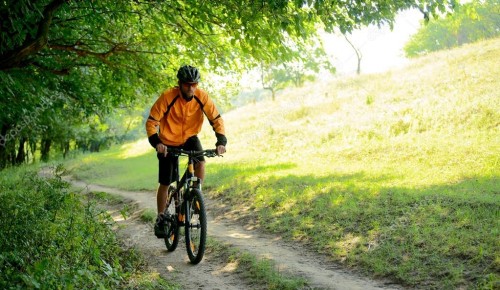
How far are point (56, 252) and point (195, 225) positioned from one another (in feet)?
6.87

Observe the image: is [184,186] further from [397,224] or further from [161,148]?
[397,224]

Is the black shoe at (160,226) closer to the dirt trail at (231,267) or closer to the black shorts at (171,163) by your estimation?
the dirt trail at (231,267)

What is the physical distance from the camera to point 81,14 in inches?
462

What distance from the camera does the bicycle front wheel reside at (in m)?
7.07

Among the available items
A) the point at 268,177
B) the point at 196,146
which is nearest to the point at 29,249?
the point at 196,146

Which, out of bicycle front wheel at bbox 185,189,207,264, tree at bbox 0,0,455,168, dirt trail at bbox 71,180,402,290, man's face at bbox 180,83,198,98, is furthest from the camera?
tree at bbox 0,0,455,168

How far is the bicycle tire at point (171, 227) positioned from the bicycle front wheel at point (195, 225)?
44cm

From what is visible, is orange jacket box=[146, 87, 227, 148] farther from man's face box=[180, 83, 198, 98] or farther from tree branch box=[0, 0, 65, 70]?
tree branch box=[0, 0, 65, 70]

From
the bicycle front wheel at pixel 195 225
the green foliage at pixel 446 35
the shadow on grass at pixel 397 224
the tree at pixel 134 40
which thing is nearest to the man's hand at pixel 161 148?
the bicycle front wheel at pixel 195 225

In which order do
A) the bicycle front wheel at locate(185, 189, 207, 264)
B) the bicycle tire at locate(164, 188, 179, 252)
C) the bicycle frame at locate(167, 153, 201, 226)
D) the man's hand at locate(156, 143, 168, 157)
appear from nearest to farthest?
the man's hand at locate(156, 143, 168, 157), the bicycle front wheel at locate(185, 189, 207, 264), the bicycle frame at locate(167, 153, 201, 226), the bicycle tire at locate(164, 188, 179, 252)

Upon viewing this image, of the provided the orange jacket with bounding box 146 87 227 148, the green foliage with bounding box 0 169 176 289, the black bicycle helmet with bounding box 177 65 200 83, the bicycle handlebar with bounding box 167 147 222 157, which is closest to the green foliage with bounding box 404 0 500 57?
the orange jacket with bounding box 146 87 227 148

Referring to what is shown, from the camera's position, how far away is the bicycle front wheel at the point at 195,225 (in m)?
7.07

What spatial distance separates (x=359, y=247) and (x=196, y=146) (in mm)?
3074

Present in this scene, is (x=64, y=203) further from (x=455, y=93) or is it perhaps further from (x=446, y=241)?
(x=455, y=93)
